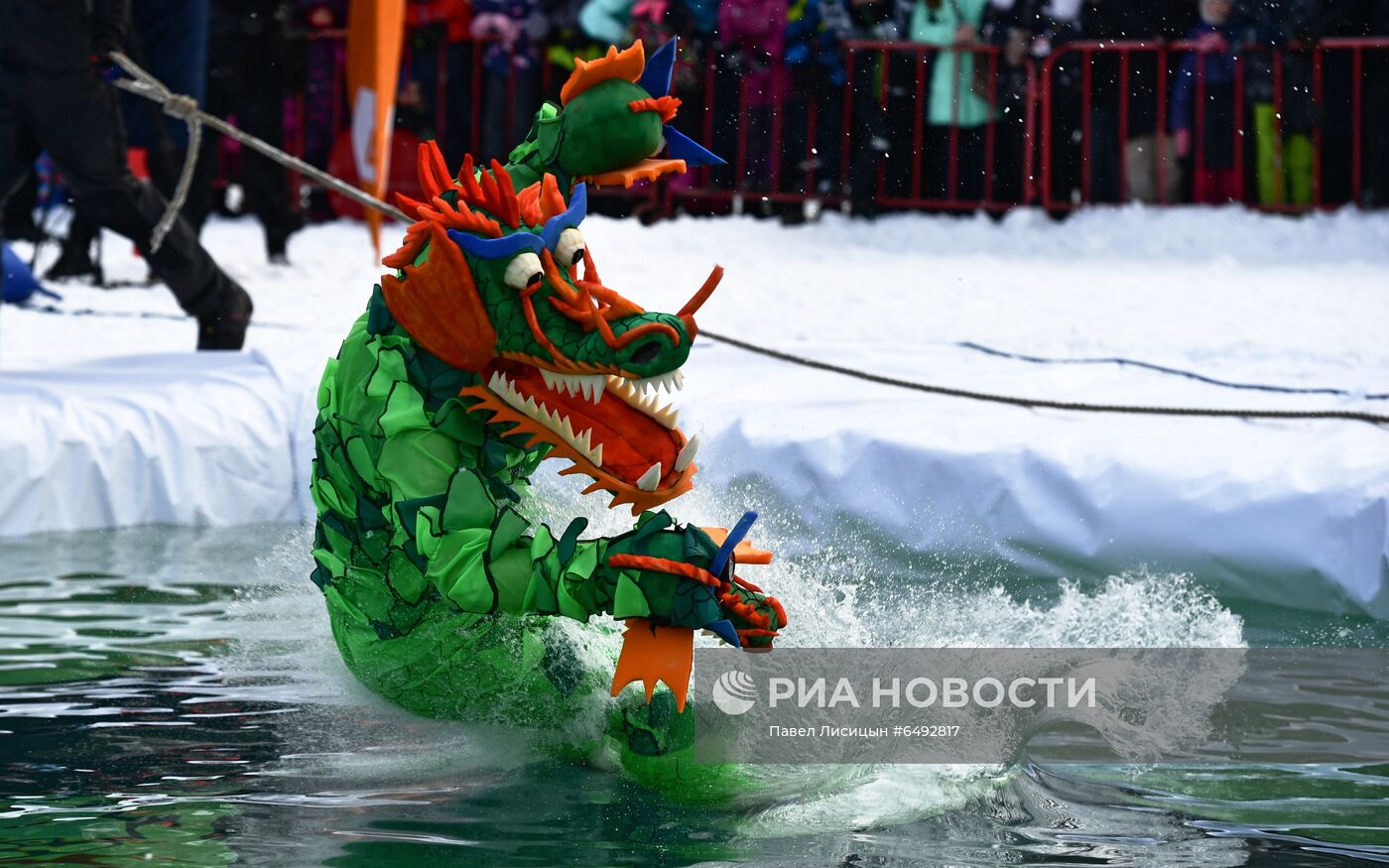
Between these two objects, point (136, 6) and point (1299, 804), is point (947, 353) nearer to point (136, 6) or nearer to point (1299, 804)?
point (1299, 804)

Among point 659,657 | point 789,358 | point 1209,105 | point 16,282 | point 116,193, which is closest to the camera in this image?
point 659,657

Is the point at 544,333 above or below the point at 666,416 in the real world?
above

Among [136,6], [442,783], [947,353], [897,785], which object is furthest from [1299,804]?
[136,6]

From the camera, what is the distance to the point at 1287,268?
7.98 meters

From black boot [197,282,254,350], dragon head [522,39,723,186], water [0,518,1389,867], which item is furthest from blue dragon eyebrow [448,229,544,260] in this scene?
black boot [197,282,254,350]

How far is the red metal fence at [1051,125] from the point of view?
28.2 feet

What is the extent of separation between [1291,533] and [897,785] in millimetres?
1557

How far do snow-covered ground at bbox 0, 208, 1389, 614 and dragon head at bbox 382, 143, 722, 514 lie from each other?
4.82 feet

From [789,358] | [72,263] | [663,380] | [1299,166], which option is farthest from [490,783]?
[1299,166]

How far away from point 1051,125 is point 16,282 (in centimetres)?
512

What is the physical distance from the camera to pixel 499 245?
2.46 m

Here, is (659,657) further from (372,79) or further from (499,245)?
(372,79)

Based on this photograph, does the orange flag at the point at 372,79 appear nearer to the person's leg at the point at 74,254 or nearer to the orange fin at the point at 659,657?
the person's leg at the point at 74,254

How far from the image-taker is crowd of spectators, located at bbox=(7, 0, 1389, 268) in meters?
8.44
